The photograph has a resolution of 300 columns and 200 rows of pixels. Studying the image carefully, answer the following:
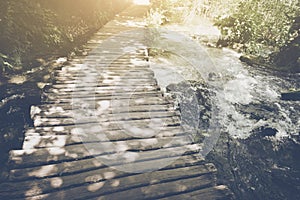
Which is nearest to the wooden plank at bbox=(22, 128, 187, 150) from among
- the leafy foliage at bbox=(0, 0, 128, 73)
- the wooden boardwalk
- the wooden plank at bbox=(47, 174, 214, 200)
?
the wooden boardwalk

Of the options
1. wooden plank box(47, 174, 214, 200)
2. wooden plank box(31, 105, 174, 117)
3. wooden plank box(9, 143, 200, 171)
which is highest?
wooden plank box(31, 105, 174, 117)

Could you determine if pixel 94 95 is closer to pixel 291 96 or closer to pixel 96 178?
pixel 96 178

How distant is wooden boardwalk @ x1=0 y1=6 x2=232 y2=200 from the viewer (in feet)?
12.0

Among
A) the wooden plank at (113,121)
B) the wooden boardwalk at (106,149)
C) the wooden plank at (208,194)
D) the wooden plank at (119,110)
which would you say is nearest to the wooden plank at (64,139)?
the wooden boardwalk at (106,149)

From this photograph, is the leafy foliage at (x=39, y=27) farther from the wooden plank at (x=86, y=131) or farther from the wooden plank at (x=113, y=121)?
the wooden plank at (x=86, y=131)

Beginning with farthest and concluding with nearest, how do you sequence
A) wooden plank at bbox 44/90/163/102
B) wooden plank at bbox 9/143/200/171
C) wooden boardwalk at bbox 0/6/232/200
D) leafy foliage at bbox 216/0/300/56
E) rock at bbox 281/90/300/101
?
1. leafy foliage at bbox 216/0/300/56
2. rock at bbox 281/90/300/101
3. wooden plank at bbox 44/90/163/102
4. wooden plank at bbox 9/143/200/171
5. wooden boardwalk at bbox 0/6/232/200

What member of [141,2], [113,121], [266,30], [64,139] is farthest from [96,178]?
[141,2]

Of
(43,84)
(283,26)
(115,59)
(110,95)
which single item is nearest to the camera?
(110,95)

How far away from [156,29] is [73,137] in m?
9.60

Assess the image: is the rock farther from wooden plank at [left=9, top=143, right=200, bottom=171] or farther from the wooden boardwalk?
wooden plank at [left=9, top=143, right=200, bottom=171]

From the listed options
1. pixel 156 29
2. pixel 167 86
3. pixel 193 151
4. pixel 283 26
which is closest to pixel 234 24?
pixel 283 26

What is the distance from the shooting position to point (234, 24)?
11.1 metres

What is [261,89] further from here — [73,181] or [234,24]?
[73,181]

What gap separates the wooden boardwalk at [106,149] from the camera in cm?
365
